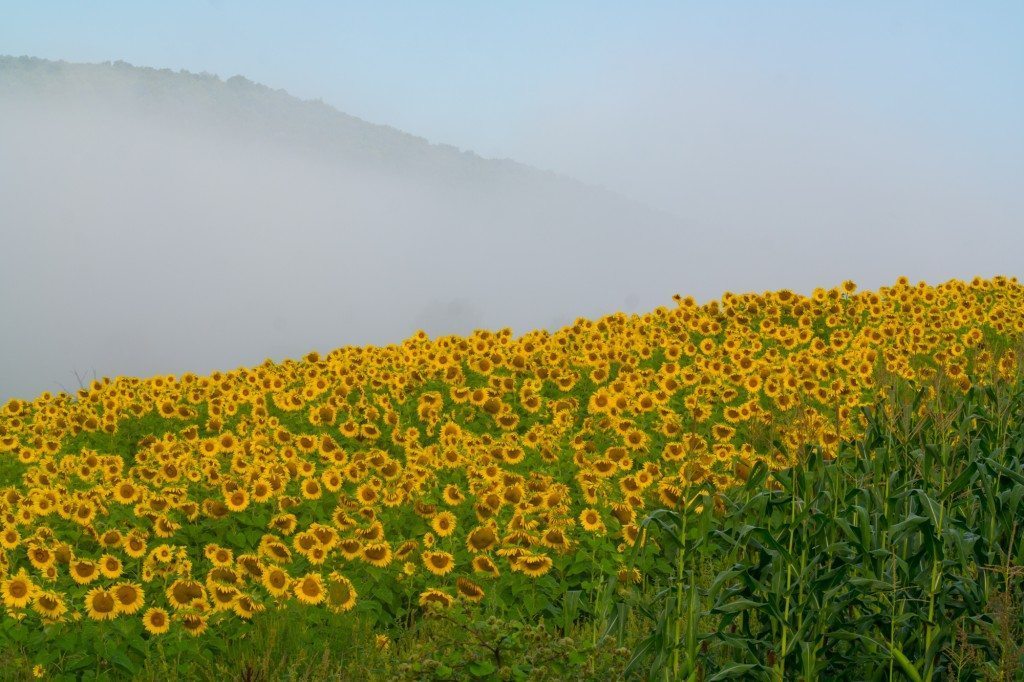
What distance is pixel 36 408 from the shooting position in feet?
44.7

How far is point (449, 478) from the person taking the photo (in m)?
8.84

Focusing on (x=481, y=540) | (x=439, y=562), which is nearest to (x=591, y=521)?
(x=481, y=540)

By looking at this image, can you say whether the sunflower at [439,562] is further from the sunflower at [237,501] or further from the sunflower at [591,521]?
the sunflower at [237,501]

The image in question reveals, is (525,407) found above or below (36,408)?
above

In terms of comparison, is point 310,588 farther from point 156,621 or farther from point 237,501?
point 237,501

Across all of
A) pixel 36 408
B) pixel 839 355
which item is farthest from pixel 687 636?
pixel 36 408

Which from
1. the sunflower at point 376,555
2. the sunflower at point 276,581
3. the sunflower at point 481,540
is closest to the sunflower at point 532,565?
the sunflower at point 481,540

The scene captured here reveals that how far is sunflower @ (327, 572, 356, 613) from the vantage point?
21.4 ft

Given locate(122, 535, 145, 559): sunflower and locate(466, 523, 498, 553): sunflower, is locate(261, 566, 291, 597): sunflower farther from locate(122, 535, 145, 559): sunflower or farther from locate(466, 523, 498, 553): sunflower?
locate(466, 523, 498, 553): sunflower

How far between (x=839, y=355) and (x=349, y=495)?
7.53 metres

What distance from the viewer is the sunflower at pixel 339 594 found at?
21.4ft

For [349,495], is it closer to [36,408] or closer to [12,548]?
[12,548]

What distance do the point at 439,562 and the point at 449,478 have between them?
70.2 inches

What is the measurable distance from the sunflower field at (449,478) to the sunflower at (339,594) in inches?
0.6
